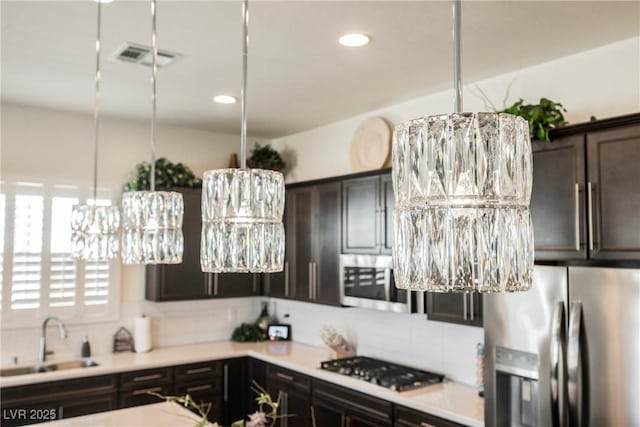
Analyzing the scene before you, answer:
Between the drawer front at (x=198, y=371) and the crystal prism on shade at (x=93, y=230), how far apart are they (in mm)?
2350

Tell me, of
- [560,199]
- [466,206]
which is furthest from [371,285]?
[466,206]

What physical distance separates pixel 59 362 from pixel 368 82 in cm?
309

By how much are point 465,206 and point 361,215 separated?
3092 mm

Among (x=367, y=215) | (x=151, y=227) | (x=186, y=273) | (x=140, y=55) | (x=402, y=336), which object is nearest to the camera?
(x=151, y=227)

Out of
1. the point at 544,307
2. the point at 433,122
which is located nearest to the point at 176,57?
the point at 544,307

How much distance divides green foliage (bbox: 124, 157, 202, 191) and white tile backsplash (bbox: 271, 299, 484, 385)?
1.53m

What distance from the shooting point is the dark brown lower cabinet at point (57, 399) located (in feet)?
11.7

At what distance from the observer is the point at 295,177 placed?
514 centimetres

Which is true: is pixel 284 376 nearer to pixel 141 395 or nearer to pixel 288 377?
pixel 288 377

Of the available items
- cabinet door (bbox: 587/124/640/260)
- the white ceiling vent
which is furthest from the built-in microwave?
the white ceiling vent

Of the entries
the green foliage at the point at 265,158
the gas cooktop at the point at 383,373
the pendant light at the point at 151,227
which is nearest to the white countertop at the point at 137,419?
the pendant light at the point at 151,227

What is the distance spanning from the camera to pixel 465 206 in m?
0.81

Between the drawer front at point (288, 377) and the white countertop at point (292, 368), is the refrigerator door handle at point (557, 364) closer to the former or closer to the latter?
the white countertop at point (292, 368)

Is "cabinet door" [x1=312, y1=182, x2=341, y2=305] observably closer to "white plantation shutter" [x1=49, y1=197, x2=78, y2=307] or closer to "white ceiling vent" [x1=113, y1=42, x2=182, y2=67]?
"white ceiling vent" [x1=113, y1=42, x2=182, y2=67]
